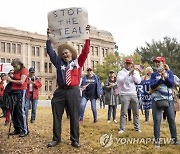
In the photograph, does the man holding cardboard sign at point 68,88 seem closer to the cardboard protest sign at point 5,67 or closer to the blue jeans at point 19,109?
the blue jeans at point 19,109

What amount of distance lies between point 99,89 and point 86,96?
46 cm

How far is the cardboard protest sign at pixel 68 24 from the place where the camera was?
734 cm

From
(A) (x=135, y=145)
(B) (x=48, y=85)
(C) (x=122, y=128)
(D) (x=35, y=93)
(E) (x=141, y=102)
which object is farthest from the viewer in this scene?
(B) (x=48, y=85)

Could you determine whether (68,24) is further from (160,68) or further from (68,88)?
(160,68)

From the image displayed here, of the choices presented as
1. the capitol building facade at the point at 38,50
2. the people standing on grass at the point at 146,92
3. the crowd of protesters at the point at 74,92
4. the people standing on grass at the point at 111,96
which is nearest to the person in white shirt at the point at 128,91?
the crowd of protesters at the point at 74,92

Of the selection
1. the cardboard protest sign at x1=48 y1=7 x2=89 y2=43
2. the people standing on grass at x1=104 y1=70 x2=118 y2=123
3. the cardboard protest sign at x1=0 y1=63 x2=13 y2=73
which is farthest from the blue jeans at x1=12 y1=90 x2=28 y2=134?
the cardboard protest sign at x1=0 y1=63 x2=13 y2=73

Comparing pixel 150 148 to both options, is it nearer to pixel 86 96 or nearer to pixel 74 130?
pixel 74 130

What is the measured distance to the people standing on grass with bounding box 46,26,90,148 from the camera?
704cm

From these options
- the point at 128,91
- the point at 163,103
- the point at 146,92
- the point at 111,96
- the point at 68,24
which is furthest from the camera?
the point at 146,92

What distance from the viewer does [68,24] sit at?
7488 millimetres

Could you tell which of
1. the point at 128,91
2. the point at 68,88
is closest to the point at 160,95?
the point at 128,91

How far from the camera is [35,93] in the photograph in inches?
429

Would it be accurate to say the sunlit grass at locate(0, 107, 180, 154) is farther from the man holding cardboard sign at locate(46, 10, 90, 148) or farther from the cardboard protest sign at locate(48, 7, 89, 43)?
the cardboard protest sign at locate(48, 7, 89, 43)

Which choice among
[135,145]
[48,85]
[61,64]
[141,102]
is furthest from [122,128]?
[48,85]
